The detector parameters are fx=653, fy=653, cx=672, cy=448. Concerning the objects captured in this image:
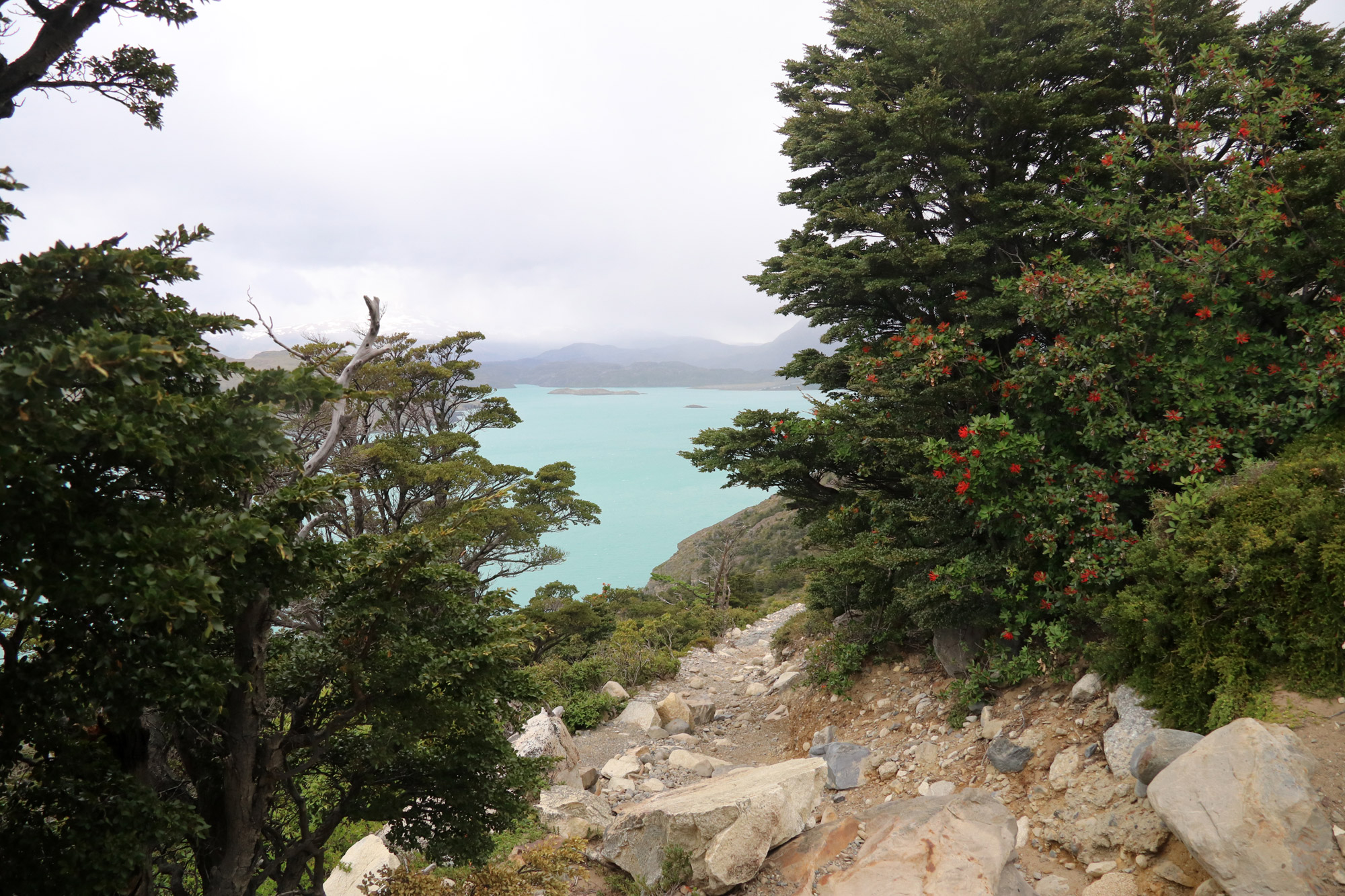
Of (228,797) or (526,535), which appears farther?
(526,535)

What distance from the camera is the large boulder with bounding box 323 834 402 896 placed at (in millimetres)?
6008

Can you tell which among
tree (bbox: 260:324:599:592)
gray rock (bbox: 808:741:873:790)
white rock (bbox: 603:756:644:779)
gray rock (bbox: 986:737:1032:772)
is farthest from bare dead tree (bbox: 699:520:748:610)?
gray rock (bbox: 986:737:1032:772)

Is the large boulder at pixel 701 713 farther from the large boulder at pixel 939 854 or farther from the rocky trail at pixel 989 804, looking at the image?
the large boulder at pixel 939 854

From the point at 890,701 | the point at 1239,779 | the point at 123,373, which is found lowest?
the point at 890,701

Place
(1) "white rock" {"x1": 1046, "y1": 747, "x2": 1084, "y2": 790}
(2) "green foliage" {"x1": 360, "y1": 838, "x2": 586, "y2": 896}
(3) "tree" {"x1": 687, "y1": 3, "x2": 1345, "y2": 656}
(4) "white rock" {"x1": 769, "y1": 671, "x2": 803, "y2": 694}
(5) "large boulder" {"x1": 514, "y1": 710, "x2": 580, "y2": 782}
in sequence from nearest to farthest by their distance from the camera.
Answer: (2) "green foliage" {"x1": 360, "y1": 838, "x2": 586, "y2": 896}
(1) "white rock" {"x1": 1046, "y1": 747, "x2": 1084, "y2": 790}
(3) "tree" {"x1": 687, "y1": 3, "x2": 1345, "y2": 656}
(5) "large boulder" {"x1": 514, "y1": 710, "x2": 580, "y2": 782}
(4) "white rock" {"x1": 769, "y1": 671, "x2": 803, "y2": 694}

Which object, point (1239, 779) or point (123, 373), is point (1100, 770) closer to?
point (1239, 779)

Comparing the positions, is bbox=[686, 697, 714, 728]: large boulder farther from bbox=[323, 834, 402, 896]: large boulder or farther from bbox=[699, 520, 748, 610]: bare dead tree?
bbox=[699, 520, 748, 610]: bare dead tree

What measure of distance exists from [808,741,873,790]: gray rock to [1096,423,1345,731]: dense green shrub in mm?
2716

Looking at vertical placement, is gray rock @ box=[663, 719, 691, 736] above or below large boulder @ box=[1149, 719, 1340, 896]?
below

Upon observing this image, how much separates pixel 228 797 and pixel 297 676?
2.39 feet

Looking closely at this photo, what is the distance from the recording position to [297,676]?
4.27 m

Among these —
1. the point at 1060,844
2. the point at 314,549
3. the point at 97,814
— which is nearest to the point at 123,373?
the point at 314,549

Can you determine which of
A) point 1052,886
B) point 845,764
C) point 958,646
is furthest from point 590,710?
point 1052,886

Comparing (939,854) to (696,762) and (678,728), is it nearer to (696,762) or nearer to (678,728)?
(696,762)
